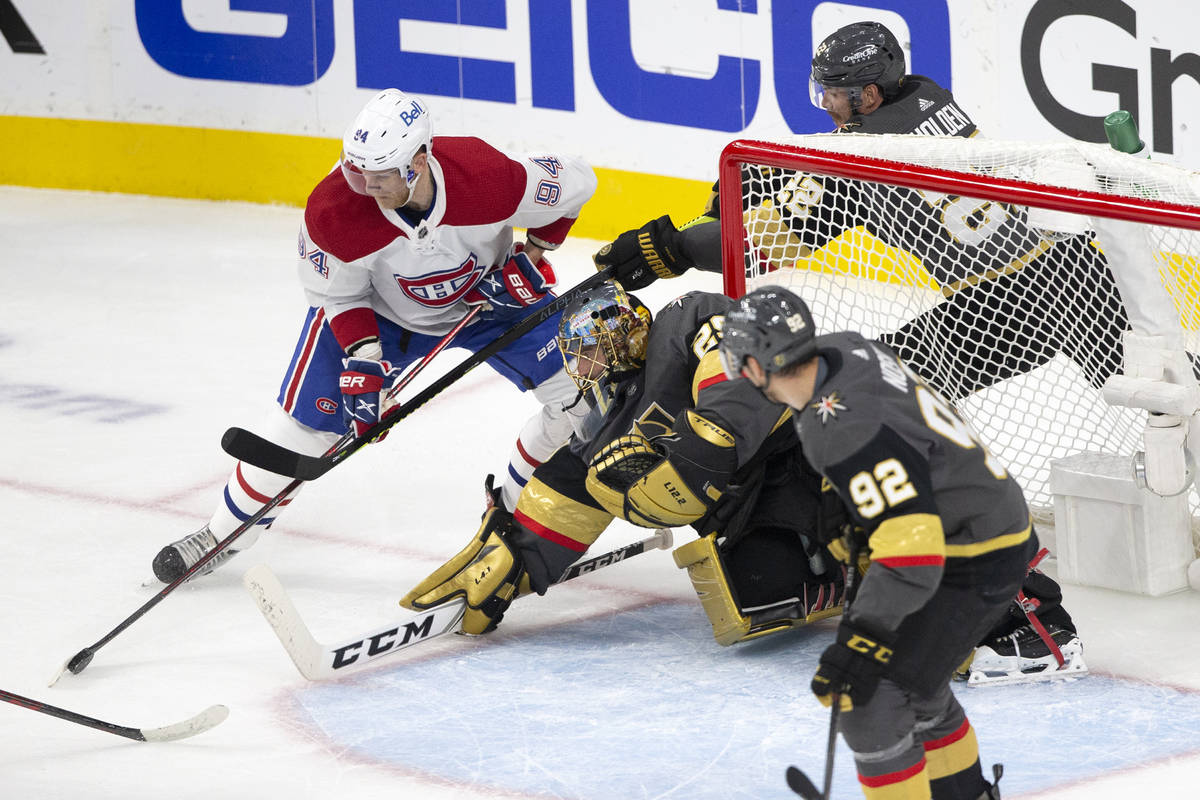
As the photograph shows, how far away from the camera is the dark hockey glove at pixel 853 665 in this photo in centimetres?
225

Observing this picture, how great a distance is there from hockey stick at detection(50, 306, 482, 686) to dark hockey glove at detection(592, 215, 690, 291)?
338 millimetres

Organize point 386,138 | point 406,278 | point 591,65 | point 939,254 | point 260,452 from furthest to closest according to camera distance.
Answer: point 591,65
point 939,254
point 406,278
point 260,452
point 386,138

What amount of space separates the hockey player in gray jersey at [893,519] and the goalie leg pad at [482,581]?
1.09m

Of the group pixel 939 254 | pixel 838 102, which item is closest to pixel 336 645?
pixel 939 254

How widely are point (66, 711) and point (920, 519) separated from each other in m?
1.63

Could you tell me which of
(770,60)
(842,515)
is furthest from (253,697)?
(770,60)

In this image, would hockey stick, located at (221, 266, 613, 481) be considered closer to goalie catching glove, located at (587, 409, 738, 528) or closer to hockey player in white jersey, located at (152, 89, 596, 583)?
hockey player in white jersey, located at (152, 89, 596, 583)

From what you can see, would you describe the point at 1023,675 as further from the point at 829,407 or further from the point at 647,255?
the point at 647,255

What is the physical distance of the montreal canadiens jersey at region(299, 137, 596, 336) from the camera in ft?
11.7

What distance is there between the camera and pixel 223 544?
3.69 m

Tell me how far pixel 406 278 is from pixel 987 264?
129cm

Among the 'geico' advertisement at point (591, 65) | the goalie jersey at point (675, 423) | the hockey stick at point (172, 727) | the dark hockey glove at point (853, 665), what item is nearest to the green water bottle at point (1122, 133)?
the goalie jersey at point (675, 423)

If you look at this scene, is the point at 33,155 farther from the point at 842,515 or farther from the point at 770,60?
the point at 842,515

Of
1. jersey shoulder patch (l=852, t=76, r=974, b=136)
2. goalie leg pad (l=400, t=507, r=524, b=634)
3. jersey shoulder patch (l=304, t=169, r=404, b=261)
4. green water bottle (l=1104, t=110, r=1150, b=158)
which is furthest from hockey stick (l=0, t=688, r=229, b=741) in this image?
green water bottle (l=1104, t=110, r=1150, b=158)
